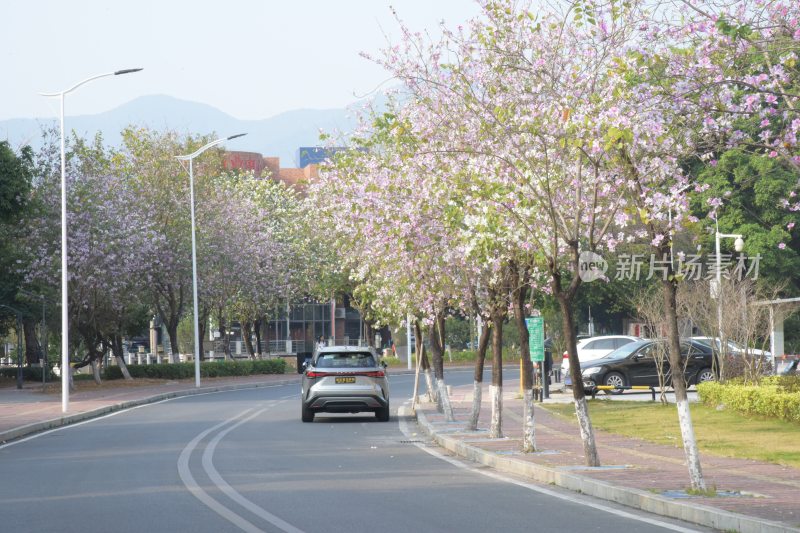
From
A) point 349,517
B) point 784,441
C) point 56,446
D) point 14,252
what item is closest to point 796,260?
point 14,252

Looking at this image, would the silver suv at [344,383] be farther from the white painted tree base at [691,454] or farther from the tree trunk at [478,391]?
the white painted tree base at [691,454]

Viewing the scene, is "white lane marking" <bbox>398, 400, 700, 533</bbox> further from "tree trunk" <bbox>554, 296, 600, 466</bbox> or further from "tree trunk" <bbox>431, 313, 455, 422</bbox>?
"tree trunk" <bbox>431, 313, 455, 422</bbox>

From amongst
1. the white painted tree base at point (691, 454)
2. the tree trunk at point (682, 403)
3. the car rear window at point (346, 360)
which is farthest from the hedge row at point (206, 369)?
the white painted tree base at point (691, 454)

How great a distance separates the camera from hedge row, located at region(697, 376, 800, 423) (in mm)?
23094

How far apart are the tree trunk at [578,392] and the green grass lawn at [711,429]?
2747 mm

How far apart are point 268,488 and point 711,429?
10.9 meters

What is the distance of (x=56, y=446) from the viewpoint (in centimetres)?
2144

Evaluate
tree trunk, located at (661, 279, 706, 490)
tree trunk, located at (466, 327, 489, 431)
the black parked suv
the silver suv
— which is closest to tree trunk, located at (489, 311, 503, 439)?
tree trunk, located at (466, 327, 489, 431)

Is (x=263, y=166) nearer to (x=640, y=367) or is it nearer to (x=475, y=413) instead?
(x=640, y=367)

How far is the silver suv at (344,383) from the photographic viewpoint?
86.7 ft

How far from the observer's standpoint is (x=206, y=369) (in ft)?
192

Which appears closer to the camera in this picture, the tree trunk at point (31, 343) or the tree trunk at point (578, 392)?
the tree trunk at point (578, 392)

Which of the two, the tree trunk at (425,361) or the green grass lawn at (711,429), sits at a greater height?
the tree trunk at (425,361)

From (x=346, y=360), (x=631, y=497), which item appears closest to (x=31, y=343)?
(x=346, y=360)
